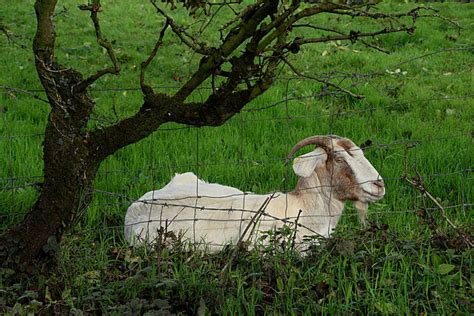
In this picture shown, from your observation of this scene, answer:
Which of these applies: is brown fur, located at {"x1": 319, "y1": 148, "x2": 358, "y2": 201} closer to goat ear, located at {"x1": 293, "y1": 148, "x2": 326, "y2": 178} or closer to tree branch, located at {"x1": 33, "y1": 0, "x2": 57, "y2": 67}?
goat ear, located at {"x1": 293, "y1": 148, "x2": 326, "y2": 178}

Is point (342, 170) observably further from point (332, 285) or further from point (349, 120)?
point (349, 120)

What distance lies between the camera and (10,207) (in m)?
5.06

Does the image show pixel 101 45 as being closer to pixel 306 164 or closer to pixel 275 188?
pixel 306 164

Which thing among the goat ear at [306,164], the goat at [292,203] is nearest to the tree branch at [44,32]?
the goat at [292,203]

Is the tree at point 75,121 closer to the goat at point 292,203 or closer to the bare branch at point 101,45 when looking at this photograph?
the bare branch at point 101,45

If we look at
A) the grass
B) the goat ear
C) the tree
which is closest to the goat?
the goat ear

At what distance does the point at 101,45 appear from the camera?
3814 mm

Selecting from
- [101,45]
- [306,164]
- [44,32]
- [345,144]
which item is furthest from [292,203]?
[44,32]

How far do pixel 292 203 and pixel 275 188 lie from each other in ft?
3.21

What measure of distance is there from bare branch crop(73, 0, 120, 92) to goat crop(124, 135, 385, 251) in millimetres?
866

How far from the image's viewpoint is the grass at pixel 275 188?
361cm

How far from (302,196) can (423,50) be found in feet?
22.3

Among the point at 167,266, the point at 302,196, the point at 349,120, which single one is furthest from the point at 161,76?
the point at 167,266

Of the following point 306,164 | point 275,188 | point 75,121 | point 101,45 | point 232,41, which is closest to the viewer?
point 232,41
